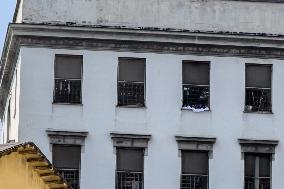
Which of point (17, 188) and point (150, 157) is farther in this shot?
point (150, 157)

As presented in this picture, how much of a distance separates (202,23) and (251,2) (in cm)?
193

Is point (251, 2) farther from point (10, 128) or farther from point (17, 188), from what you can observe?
point (17, 188)

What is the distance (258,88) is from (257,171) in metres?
2.74

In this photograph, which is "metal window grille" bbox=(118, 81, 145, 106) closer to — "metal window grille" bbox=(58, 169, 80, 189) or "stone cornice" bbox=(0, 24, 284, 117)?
"stone cornice" bbox=(0, 24, 284, 117)

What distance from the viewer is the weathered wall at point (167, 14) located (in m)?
37.6

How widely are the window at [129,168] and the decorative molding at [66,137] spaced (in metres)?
1.19

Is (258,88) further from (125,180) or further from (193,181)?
(125,180)

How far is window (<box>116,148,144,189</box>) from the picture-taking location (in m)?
36.1

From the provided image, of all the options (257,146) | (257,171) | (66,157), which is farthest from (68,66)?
(257,171)

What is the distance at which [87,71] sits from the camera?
36750 mm

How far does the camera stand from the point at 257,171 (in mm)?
36781

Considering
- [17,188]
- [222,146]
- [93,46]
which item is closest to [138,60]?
[93,46]


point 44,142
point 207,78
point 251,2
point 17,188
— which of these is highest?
point 251,2

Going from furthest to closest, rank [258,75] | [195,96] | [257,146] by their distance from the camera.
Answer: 1. [258,75]
2. [195,96]
3. [257,146]
